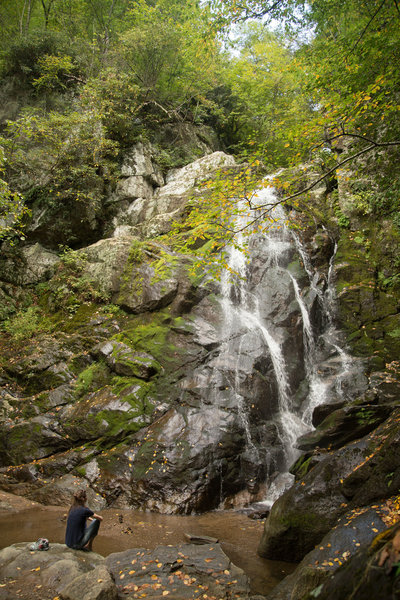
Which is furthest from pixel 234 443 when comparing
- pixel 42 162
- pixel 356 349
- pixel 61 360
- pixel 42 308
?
pixel 42 162

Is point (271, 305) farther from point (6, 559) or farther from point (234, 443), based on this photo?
→ point (6, 559)

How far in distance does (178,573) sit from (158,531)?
1.94 metres

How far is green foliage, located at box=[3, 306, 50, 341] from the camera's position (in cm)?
1158

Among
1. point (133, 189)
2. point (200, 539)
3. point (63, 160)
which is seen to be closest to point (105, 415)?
point (200, 539)

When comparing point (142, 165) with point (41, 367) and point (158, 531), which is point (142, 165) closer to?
point (41, 367)

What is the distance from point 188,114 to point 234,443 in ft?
72.0

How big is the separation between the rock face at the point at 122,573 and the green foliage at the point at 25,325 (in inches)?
318

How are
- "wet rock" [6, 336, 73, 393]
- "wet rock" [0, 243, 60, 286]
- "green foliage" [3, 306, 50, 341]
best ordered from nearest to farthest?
"wet rock" [6, 336, 73, 393], "green foliage" [3, 306, 50, 341], "wet rock" [0, 243, 60, 286]

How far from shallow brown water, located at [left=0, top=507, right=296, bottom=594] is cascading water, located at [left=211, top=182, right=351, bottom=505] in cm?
169

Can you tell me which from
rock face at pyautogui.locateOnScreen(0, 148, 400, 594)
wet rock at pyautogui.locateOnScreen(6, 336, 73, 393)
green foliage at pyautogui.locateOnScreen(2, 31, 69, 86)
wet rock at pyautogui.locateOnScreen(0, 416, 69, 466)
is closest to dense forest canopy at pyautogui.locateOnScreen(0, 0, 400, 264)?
green foliage at pyautogui.locateOnScreen(2, 31, 69, 86)

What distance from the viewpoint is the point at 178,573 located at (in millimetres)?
4477

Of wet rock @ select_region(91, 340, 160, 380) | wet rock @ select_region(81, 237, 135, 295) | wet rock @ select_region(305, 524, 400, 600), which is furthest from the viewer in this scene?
wet rock @ select_region(81, 237, 135, 295)

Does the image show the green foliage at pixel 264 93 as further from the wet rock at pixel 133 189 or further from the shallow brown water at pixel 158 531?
the shallow brown water at pixel 158 531

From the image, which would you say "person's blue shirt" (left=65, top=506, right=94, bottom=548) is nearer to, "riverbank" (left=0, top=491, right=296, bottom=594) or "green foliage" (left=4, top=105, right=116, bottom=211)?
"riverbank" (left=0, top=491, right=296, bottom=594)
